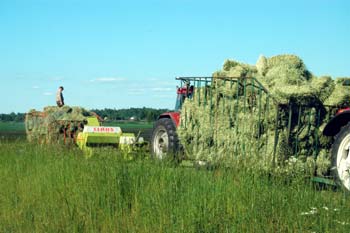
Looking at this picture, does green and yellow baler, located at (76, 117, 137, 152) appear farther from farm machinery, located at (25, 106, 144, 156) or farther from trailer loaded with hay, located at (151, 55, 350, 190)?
trailer loaded with hay, located at (151, 55, 350, 190)

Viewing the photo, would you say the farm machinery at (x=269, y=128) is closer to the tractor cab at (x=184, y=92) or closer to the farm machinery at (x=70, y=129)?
the tractor cab at (x=184, y=92)

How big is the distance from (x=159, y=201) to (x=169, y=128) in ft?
22.3

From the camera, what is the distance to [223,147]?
12.2 meters

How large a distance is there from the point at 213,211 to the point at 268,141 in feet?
12.6

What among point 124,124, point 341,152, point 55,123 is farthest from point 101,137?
point 124,124

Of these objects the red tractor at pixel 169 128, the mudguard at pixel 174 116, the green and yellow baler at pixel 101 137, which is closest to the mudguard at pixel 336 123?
the red tractor at pixel 169 128

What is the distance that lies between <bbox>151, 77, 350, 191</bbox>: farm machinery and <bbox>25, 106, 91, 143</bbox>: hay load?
31.0ft

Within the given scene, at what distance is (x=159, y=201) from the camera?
27.3ft

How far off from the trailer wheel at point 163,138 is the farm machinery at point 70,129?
102 inches

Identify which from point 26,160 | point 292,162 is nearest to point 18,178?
point 26,160

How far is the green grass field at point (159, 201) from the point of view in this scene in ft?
24.2

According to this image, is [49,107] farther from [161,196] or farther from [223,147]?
[161,196]

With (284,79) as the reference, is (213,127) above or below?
below

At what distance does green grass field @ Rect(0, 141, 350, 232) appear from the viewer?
24.2 ft
